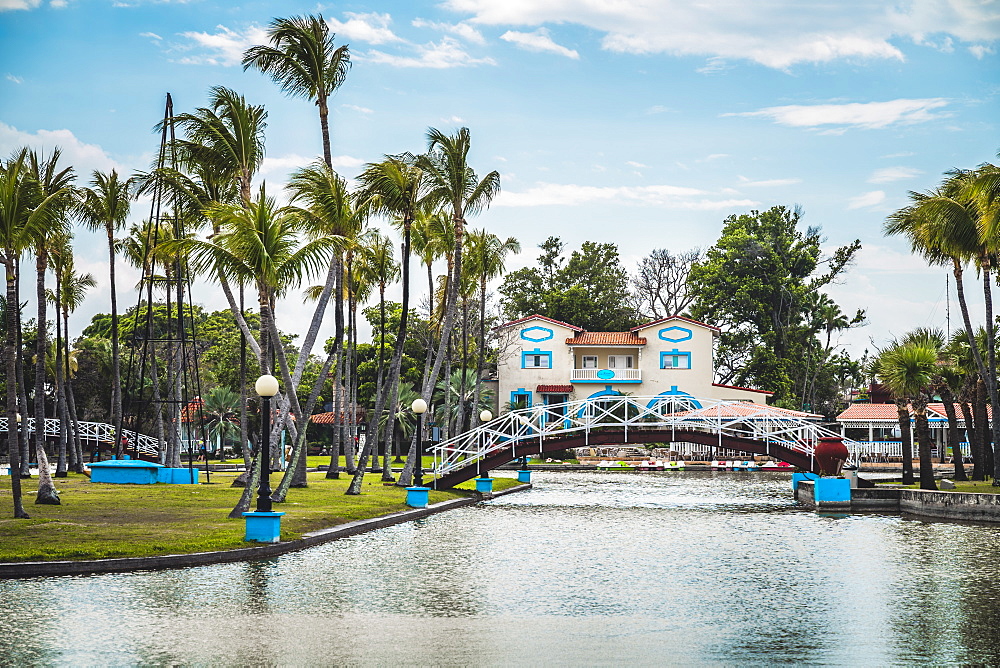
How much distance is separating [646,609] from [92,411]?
4924cm

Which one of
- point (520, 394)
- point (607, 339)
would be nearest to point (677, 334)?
point (607, 339)

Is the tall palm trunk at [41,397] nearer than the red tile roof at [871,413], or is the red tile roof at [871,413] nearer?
the tall palm trunk at [41,397]

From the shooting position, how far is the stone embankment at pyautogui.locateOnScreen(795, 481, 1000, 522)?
96.4ft

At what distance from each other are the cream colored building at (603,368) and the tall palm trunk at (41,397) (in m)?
38.5

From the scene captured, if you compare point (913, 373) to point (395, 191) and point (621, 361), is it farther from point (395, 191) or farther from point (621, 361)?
point (621, 361)

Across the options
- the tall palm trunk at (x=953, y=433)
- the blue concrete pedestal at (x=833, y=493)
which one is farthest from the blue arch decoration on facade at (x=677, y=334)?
the blue concrete pedestal at (x=833, y=493)

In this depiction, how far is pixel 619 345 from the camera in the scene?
71938 millimetres

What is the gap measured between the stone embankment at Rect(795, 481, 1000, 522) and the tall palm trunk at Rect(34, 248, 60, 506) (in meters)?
22.7

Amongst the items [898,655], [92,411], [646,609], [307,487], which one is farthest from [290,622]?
[92,411]

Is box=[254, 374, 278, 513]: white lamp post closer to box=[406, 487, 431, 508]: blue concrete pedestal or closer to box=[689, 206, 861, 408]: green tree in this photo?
box=[406, 487, 431, 508]: blue concrete pedestal

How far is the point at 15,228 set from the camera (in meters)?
22.4

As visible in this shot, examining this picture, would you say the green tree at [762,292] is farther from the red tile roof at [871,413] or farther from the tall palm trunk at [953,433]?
the tall palm trunk at [953,433]

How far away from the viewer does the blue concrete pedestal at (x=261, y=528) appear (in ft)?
65.6

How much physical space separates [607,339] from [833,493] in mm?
38508
